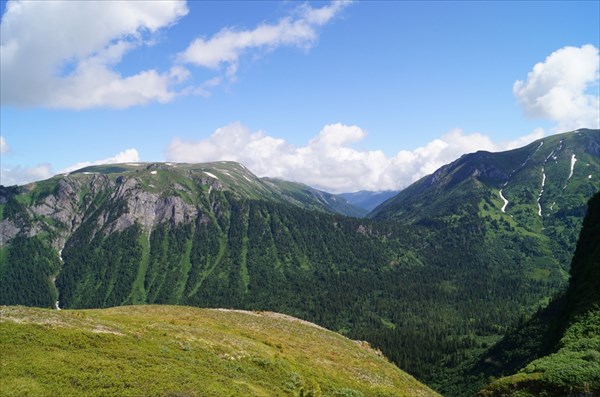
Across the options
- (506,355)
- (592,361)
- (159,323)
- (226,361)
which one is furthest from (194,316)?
(506,355)

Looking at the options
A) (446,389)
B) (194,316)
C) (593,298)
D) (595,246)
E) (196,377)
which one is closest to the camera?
(196,377)

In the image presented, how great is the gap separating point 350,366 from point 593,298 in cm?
3012

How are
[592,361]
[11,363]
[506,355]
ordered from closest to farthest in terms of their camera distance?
1. [11,363]
2. [592,361]
3. [506,355]

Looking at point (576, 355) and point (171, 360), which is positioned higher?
point (576, 355)

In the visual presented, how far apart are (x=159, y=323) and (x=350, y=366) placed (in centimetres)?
2522

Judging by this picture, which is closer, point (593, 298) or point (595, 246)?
point (593, 298)

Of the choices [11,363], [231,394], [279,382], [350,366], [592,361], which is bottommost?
[350,366]

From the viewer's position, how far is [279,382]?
38.6m

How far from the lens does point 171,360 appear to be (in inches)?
1372

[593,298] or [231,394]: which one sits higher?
[593,298]

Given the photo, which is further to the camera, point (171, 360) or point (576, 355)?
point (171, 360)

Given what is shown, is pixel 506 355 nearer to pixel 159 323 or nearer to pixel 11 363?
pixel 159 323

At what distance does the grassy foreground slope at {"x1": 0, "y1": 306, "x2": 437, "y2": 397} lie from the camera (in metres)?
27.4

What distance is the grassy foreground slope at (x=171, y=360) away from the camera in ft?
89.9
